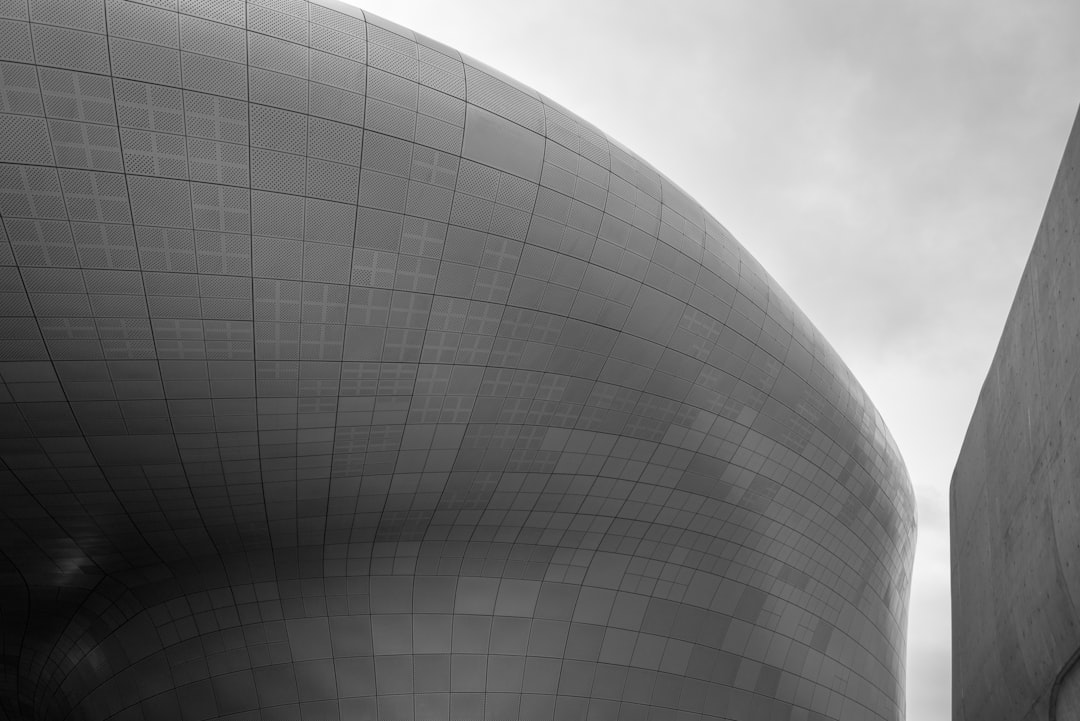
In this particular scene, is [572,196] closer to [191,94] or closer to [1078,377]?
[191,94]

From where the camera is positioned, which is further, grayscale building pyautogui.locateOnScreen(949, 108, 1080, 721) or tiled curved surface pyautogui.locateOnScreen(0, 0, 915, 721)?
tiled curved surface pyautogui.locateOnScreen(0, 0, 915, 721)

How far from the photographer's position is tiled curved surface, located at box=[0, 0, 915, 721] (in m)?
11.0

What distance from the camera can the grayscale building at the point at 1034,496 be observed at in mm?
8664

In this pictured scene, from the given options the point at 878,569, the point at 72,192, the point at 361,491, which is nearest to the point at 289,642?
the point at 361,491

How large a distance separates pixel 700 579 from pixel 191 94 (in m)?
→ 16.1

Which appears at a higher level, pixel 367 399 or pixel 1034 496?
pixel 367 399

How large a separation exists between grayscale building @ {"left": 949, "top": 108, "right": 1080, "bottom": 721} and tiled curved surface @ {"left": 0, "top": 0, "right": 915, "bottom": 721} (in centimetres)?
549

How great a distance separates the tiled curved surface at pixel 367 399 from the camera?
11.0 meters

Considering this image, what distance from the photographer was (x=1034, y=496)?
35.4 ft

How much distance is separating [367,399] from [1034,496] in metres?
10.9

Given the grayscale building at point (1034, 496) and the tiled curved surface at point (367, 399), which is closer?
the grayscale building at point (1034, 496)

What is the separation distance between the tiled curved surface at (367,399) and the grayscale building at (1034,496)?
5.49m

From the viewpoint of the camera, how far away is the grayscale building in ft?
28.4

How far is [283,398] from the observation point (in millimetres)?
13266
